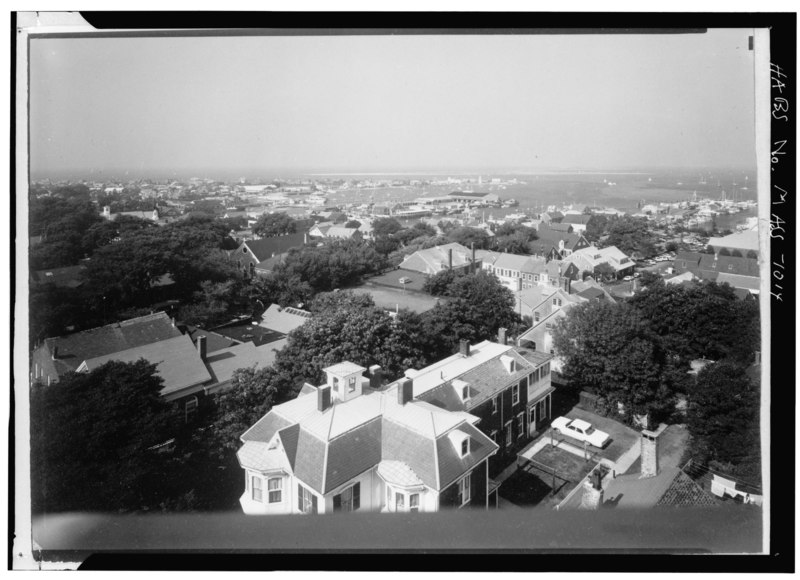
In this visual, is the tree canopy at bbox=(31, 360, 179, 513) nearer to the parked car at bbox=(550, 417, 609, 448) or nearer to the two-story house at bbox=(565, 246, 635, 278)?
the parked car at bbox=(550, 417, 609, 448)

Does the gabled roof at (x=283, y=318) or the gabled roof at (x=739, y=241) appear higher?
the gabled roof at (x=739, y=241)

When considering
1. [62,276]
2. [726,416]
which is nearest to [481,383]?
[726,416]

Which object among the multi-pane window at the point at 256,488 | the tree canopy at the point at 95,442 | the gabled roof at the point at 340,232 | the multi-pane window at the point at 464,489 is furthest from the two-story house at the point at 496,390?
the tree canopy at the point at 95,442

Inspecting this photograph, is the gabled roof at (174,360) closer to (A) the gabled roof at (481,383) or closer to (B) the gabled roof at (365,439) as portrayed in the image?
(B) the gabled roof at (365,439)

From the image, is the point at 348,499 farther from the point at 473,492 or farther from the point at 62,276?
the point at 62,276

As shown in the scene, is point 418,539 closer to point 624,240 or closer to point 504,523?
point 504,523
